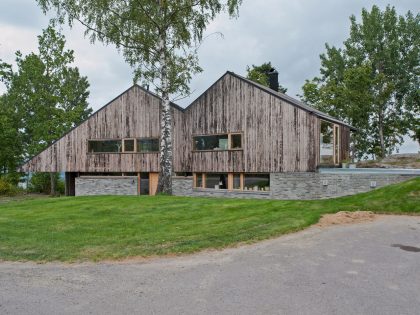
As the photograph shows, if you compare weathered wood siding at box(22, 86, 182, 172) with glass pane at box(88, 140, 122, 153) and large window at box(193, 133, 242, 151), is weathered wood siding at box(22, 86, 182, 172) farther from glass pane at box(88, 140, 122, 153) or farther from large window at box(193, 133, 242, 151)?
large window at box(193, 133, 242, 151)

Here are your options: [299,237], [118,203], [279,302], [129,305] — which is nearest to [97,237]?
[129,305]

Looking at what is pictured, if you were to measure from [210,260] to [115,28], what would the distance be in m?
17.2

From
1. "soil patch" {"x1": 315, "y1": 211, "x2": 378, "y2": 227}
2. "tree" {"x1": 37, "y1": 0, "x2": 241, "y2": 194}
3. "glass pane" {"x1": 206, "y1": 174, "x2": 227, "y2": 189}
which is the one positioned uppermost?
"tree" {"x1": 37, "y1": 0, "x2": 241, "y2": 194}

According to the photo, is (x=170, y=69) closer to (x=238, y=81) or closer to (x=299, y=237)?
(x=238, y=81)

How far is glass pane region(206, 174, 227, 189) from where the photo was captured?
73.3ft

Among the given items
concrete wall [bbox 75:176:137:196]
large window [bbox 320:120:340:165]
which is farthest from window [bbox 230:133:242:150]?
→ concrete wall [bbox 75:176:137:196]

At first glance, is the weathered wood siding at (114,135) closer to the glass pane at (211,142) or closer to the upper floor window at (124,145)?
the upper floor window at (124,145)

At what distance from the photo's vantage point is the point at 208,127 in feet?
74.4

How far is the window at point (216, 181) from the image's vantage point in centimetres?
2231

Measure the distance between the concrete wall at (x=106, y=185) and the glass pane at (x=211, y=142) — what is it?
5.66 m

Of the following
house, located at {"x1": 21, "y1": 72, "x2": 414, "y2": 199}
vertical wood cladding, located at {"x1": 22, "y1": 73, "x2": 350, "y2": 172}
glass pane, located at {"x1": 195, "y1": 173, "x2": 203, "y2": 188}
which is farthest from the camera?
glass pane, located at {"x1": 195, "y1": 173, "x2": 203, "y2": 188}

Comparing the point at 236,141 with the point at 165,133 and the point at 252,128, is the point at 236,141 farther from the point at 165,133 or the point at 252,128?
the point at 165,133

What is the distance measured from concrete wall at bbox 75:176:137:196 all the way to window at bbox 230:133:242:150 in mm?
8001

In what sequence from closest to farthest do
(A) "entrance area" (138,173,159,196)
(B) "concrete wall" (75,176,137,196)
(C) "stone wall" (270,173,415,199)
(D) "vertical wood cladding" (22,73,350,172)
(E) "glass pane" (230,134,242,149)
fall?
(C) "stone wall" (270,173,415,199), (D) "vertical wood cladding" (22,73,350,172), (E) "glass pane" (230,134,242,149), (A) "entrance area" (138,173,159,196), (B) "concrete wall" (75,176,137,196)
